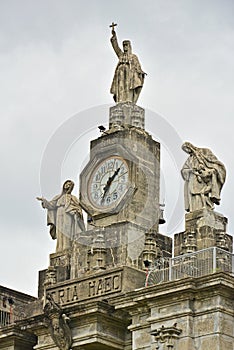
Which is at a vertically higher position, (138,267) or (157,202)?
(157,202)

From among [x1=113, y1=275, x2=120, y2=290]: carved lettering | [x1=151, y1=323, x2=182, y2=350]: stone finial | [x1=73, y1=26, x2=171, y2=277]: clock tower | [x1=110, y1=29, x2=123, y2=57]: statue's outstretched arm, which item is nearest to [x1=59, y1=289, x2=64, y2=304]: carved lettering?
[x1=73, y1=26, x2=171, y2=277]: clock tower

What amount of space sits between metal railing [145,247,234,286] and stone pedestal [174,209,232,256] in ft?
3.01

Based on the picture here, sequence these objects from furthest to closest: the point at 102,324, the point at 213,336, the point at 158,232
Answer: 1. the point at 158,232
2. the point at 102,324
3. the point at 213,336

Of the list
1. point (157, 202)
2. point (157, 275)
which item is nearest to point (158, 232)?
point (157, 202)

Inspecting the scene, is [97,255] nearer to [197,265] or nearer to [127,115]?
[197,265]

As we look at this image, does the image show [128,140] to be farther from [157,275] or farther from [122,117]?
[157,275]

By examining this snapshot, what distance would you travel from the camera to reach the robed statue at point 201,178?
131ft

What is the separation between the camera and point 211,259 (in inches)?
1458

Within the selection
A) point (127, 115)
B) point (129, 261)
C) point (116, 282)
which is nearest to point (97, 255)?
point (129, 261)

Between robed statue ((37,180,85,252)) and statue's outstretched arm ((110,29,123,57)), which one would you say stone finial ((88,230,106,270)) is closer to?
robed statue ((37,180,85,252))

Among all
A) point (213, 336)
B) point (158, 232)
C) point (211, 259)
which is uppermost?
point (158, 232)

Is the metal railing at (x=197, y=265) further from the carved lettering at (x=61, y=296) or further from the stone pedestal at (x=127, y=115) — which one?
the stone pedestal at (x=127, y=115)

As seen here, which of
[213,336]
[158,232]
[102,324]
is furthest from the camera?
[158,232]

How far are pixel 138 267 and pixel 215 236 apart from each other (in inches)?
102
